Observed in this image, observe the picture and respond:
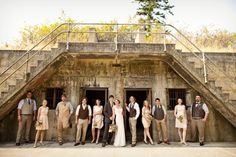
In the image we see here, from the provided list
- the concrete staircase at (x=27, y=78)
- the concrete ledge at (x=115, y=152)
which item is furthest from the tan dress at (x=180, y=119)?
the concrete staircase at (x=27, y=78)

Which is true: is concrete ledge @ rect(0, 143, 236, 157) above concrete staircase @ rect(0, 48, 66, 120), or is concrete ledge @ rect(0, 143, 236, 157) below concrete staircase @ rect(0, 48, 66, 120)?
below

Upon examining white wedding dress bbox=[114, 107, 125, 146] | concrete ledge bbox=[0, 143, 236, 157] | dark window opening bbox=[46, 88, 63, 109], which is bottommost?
concrete ledge bbox=[0, 143, 236, 157]

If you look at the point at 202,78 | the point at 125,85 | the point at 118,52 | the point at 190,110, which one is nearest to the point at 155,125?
the point at 190,110

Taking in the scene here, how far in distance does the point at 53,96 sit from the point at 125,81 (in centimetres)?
366

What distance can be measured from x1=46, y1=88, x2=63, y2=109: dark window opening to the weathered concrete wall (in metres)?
0.26

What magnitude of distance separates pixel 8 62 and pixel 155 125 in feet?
26.2

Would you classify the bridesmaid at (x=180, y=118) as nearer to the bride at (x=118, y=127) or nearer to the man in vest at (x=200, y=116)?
the man in vest at (x=200, y=116)

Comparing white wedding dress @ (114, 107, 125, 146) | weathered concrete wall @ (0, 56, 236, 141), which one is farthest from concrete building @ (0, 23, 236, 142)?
white wedding dress @ (114, 107, 125, 146)

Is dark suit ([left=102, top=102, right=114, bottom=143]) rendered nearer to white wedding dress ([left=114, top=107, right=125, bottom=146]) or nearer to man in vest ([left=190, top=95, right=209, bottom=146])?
white wedding dress ([left=114, top=107, right=125, bottom=146])

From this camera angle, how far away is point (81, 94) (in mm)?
9656

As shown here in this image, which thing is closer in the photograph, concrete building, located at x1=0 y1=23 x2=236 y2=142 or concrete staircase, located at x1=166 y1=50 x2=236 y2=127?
concrete staircase, located at x1=166 y1=50 x2=236 y2=127

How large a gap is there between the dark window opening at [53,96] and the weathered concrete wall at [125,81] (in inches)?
10.3

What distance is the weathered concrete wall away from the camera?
9445mm

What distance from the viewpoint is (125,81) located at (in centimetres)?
970
